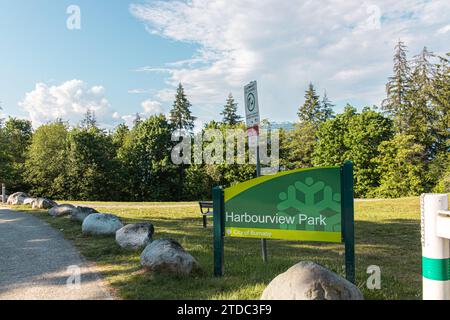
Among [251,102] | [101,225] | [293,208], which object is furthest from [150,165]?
[293,208]

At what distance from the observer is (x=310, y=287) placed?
3.52 metres

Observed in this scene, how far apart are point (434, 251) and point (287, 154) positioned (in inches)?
1806

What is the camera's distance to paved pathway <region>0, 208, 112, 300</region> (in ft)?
15.9

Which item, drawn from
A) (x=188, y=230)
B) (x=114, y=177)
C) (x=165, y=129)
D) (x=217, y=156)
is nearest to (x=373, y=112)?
→ (x=217, y=156)

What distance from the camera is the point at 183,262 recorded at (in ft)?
17.9

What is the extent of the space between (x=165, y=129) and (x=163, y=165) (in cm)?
490

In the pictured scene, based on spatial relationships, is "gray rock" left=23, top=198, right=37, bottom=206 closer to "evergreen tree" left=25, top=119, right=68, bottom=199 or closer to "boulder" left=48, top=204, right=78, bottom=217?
"boulder" left=48, top=204, right=78, bottom=217

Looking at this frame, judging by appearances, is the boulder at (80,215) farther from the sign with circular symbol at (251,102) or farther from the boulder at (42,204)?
the sign with circular symbol at (251,102)

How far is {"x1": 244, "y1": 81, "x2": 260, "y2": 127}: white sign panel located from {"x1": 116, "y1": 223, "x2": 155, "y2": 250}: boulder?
3.10 m

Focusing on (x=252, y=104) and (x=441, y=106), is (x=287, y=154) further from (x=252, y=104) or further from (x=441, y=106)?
(x=252, y=104)

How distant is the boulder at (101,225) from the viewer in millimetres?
9000

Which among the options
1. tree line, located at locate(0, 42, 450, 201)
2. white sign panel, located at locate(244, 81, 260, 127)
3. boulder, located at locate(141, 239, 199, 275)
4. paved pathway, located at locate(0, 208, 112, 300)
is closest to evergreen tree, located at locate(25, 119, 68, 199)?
tree line, located at locate(0, 42, 450, 201)

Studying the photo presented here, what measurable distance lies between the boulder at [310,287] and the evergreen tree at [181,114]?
164 ft
